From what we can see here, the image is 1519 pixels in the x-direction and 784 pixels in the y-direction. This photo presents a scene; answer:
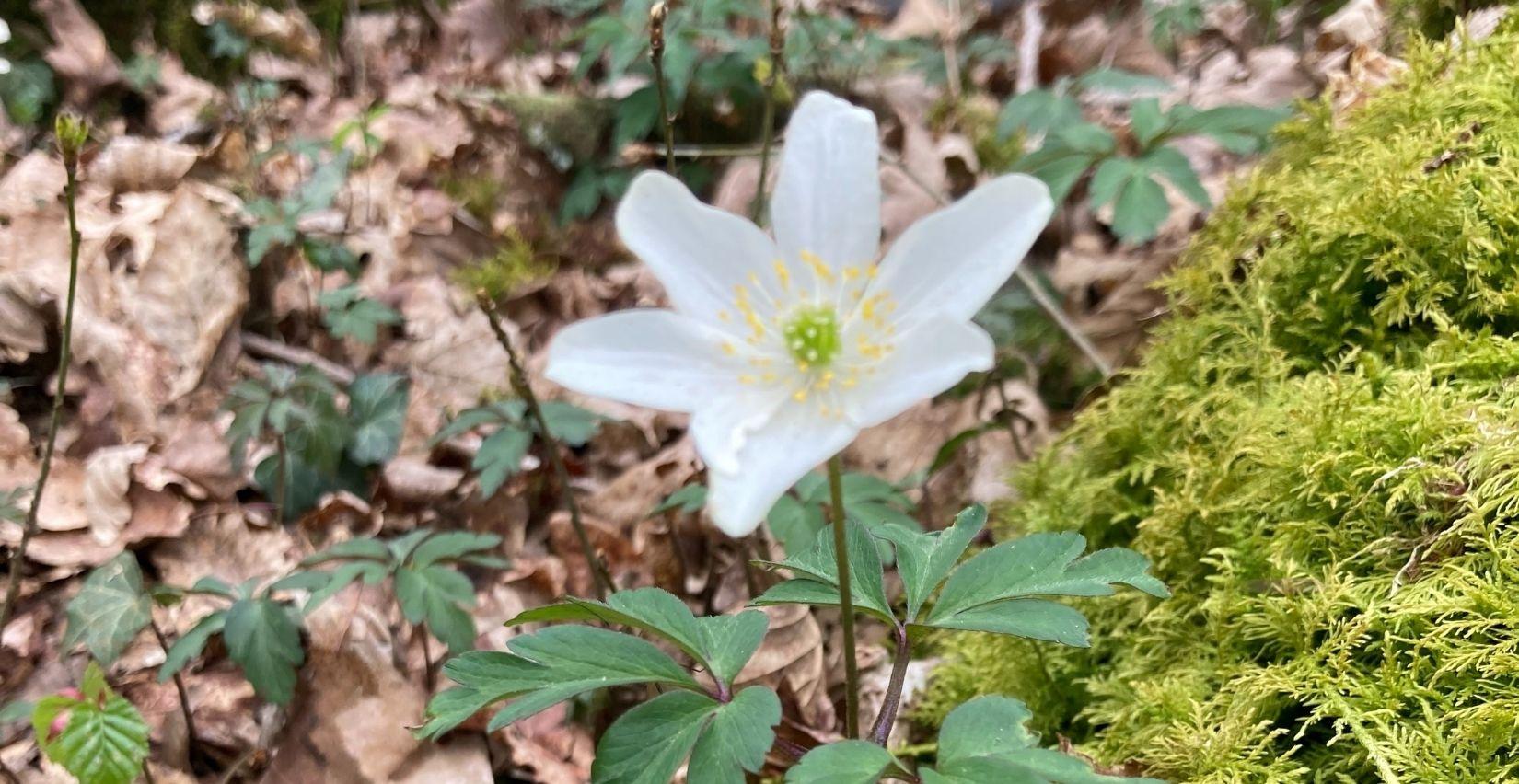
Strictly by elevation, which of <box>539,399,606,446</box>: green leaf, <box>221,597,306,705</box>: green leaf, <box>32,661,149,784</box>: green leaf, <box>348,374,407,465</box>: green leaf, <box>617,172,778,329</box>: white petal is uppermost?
<box>617,172,778,329</box>: white petal

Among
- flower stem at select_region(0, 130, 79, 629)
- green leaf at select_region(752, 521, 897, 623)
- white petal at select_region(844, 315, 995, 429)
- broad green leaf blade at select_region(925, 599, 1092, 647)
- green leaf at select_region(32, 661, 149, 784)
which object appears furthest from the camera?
flower stem at select_region(0, 130, 79, 629)

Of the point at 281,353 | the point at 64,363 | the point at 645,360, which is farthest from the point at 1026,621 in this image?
the point at 281,353

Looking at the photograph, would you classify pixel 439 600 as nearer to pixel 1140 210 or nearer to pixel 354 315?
pixel 354 315

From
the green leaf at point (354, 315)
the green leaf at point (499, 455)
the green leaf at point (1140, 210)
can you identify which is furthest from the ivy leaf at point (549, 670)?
the green leaf at point (354, 315)

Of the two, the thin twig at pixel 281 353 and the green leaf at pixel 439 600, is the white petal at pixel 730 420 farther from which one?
the thin twig at pixel 281 353

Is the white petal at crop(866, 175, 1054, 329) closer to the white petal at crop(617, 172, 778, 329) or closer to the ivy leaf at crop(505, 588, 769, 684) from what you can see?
the white petal at crop(617, 172, 778, 329)

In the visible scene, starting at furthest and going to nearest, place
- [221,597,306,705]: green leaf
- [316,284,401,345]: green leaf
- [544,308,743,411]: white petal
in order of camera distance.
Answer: [316,284,401,345]: green leaf < [221,597,306,705]: green leaf < [544,308,743,411]: white petal

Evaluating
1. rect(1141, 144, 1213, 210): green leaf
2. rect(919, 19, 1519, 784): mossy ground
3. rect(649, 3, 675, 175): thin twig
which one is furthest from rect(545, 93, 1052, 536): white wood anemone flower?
rect(1141, 144, 1213, 210): green leaf

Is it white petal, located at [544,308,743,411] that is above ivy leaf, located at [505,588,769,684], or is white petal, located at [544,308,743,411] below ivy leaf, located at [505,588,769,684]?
above
